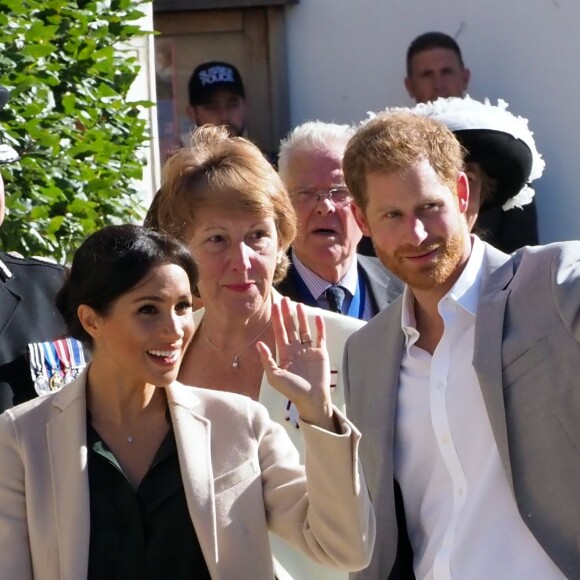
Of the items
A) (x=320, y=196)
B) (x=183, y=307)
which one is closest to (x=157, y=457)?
(x=183, y=307)

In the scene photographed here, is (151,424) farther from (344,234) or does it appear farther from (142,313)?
(344,234)

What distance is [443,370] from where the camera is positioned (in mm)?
3766

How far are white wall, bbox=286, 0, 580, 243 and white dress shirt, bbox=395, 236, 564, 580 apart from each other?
4060 mm

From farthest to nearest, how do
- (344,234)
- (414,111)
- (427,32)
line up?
(427,32), (344,234), (414,111)

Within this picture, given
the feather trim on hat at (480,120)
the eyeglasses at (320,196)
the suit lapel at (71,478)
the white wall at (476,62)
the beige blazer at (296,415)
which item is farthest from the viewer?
the white wall at (476,62)

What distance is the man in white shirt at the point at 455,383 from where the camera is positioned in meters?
3.56

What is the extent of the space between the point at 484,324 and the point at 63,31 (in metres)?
2.47

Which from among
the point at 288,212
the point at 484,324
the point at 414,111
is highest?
the point at 414,111

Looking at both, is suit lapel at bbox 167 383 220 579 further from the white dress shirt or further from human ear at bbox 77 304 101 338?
the white dress shirt

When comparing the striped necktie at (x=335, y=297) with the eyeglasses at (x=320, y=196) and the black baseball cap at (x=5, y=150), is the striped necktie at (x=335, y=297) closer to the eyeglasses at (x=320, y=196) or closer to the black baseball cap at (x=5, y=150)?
the eyeglasses at (x=320, y=196)

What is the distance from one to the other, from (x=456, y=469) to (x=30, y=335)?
133 centimetres

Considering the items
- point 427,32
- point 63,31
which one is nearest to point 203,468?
point 63,31

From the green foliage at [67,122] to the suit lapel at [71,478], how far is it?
60.1 inches

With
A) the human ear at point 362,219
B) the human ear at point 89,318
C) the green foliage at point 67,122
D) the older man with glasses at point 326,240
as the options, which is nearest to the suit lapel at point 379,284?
the older man with glasses at point 326,240
